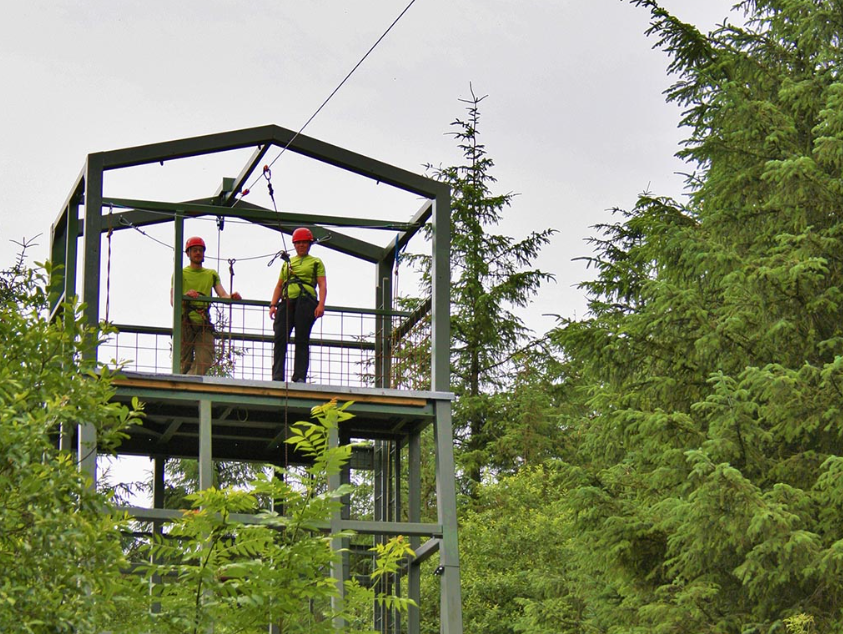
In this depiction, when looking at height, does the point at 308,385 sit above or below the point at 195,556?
above

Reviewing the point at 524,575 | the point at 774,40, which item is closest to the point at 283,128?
the point at 774,40

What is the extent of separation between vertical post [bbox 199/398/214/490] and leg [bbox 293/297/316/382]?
0.95m

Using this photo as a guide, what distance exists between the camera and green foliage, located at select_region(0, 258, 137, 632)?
6508mm

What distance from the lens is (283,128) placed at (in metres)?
13.4

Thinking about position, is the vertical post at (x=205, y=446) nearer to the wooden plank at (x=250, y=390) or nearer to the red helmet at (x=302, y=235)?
the wooden plank at (x=250, y=390)

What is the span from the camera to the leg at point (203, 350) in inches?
528

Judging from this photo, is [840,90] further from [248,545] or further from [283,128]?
[248,545]

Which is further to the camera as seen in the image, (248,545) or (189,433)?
(189,433)

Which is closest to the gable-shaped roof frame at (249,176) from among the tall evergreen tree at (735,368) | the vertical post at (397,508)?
the vertical post at (397,508)

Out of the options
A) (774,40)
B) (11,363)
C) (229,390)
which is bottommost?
(11,363)

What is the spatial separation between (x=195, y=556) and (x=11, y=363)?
1.38m

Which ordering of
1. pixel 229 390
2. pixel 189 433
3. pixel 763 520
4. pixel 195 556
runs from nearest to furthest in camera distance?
pixel 195 556
pixel 229 390
pixel 763 520
pixel 189 433

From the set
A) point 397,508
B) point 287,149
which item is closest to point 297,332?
point 287,149

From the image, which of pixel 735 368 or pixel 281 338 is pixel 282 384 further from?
pixel 735 368
